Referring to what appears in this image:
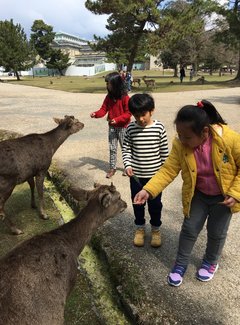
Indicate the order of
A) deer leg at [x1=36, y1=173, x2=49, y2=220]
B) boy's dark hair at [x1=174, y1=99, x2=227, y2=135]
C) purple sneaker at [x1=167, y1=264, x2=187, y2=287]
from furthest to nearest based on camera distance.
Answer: deer leg at [x1=36, y1=173, x2=49, y2=220] < purple sneaker at [x1=167, y1=264, x2=187, y2=287] < boy's dark hair at [x1=174, y1=99, x2=227, y2=135]

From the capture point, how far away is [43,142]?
5.31 metres

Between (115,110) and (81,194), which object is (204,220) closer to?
(81,194)

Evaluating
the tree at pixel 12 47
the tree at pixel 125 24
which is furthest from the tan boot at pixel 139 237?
the tree at pixel 12 47

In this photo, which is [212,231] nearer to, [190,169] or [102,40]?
[190,169]

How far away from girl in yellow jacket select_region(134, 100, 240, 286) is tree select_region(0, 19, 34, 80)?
1953 inches

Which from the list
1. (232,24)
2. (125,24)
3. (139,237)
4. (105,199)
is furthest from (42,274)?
(232,24)

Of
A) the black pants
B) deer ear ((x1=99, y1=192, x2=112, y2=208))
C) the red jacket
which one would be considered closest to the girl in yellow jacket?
deer ear ((x1=99, y1=192, x2=112, y2=208))

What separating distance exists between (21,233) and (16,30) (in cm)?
5074

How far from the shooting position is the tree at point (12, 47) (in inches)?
1911

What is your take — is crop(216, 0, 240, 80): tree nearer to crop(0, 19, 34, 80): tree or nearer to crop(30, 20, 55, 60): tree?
crop(0, 19, 34, 80): tree

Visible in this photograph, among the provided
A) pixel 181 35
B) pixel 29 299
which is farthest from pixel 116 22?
pixel 29 299

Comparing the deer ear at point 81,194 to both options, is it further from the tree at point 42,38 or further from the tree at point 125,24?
the tree at point 42,38

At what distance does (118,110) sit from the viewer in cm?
653

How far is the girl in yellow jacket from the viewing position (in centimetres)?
317
